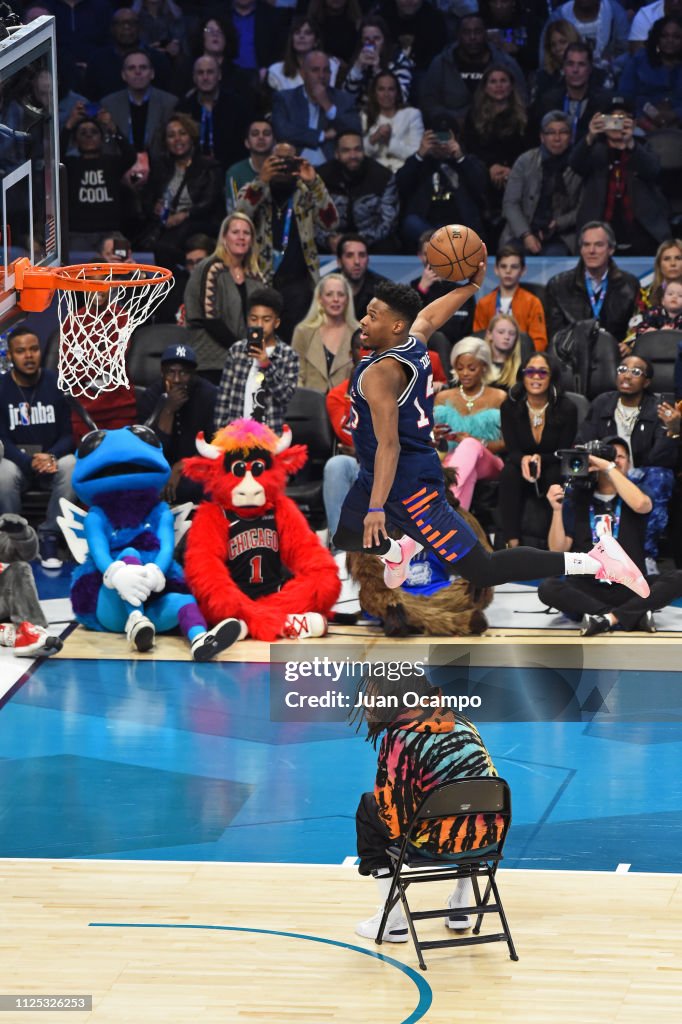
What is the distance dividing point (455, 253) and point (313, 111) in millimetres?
8031

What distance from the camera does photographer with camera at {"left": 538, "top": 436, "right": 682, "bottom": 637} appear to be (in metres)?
10.3

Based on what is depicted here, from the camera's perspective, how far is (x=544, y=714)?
9070 mm

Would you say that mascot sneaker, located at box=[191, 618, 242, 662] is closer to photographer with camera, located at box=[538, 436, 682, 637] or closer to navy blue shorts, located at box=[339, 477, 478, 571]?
photographer with camera, located at box=[538, 436, 682, 637]

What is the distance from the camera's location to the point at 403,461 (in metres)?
6.68

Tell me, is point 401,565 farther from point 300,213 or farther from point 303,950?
→ point 300,213

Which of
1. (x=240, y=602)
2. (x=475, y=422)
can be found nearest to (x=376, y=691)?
(x=240, y=602)

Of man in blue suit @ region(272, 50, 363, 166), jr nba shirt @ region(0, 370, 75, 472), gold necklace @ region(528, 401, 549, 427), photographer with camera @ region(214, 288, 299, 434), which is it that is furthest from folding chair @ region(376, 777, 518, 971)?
man in blue suit @ region(272, 50, 363, 166)

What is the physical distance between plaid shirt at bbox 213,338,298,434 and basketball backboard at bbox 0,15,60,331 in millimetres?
3403

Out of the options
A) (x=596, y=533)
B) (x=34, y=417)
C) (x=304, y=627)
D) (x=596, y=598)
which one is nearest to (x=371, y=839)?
(x=304, y=627)

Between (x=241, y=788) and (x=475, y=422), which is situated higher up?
(x=475, y=422)

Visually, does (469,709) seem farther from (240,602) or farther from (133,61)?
(133,61)

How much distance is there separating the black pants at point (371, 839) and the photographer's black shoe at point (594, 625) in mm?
4488

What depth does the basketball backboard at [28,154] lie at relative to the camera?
723 cm

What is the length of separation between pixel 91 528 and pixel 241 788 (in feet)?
9.52
